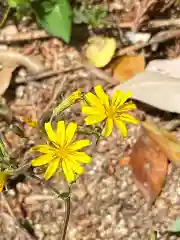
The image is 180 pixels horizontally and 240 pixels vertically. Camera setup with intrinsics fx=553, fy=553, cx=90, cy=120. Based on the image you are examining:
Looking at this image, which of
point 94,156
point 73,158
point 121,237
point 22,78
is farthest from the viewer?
point 22,78

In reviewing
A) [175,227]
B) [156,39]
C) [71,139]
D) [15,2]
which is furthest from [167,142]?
[15,2]

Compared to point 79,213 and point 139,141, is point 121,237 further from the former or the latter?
point 139,141

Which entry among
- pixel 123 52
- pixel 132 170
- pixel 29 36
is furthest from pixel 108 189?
pixel 29 36

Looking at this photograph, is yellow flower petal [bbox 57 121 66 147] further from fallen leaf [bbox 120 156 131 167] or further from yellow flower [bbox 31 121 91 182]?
fallen leaf [bbox 120 156 131 167]

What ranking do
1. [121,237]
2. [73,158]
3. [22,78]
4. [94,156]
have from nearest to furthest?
[73,158] < [121,237] < [94,156] < [22,78]

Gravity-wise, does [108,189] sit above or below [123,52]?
below

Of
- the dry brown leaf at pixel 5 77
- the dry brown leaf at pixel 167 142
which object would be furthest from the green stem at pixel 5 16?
the dry brown leaf at pixel 167 142

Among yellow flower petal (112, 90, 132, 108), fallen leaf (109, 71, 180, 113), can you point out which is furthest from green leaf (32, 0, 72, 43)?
yellow flower petal (112, 90, 132, 108)
